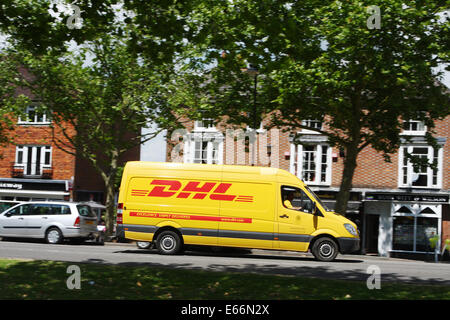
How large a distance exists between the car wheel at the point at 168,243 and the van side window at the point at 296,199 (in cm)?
350

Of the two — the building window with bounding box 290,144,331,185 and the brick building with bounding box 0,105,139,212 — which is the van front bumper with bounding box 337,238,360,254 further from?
the brick building with bounding box 0,105,139,212

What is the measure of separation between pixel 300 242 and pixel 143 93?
13.9m

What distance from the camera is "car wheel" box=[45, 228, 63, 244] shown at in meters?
21.1

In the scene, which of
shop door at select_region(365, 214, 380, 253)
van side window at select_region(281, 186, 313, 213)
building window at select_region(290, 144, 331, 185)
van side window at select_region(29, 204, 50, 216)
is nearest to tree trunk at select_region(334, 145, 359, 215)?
van side window at select_region(281, 186, 313, 213)

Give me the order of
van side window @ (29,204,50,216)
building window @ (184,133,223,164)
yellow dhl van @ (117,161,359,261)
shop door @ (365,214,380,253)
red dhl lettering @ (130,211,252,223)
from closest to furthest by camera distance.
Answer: yellow dhl van @ (117,161,359,261) → red dhl lettering @ (130,211,252,223) → van side window @ (29,204,50,216) → shop door @ (365,214,380,253) → building window @ (184,133,223,164)

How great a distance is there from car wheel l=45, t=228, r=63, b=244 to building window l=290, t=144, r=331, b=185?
49.6 ft

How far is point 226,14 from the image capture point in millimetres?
19375

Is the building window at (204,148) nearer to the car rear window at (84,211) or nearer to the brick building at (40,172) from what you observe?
the brick building at (40,172)

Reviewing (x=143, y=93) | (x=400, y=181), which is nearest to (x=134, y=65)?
(x=143, y=93)

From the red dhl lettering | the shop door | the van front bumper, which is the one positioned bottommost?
the shop door

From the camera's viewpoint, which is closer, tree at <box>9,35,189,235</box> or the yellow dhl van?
the yellow dhl van

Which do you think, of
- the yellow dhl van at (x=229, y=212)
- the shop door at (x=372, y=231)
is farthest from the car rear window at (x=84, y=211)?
the shop door at (x=372, y=231)

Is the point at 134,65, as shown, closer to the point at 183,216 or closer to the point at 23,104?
the point at 23,104

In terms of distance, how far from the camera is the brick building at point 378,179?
29.4 metres
